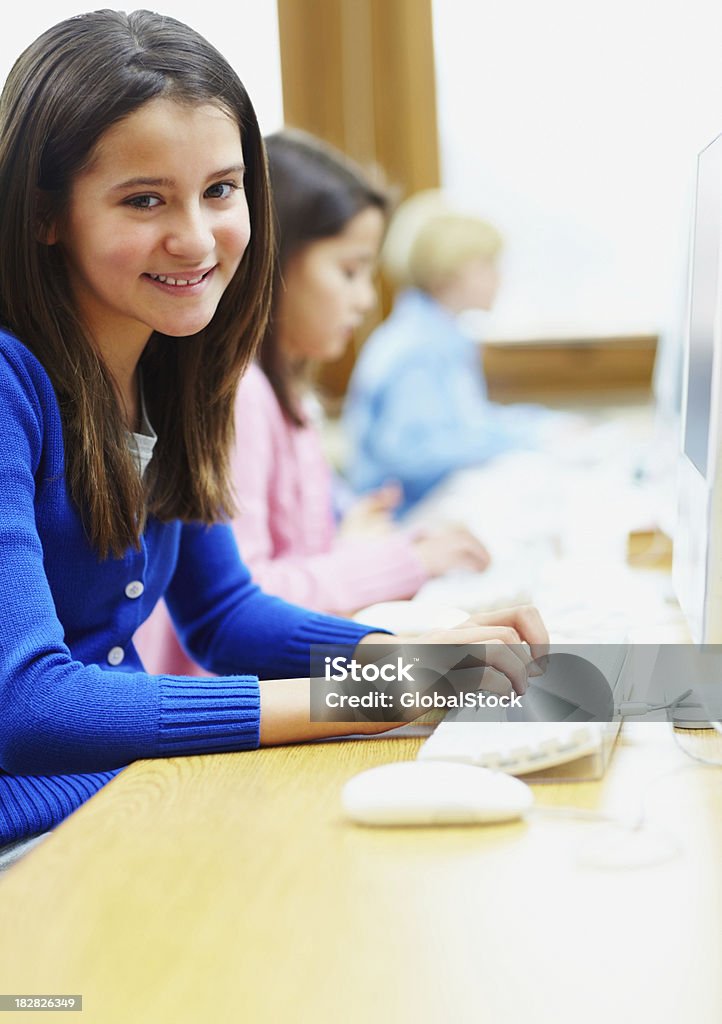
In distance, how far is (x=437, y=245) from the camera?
272cm

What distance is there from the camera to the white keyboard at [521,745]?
2.29ft

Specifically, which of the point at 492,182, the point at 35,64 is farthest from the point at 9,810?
the point at 492,182

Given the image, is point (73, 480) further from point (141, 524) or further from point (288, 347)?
point (288, 347)

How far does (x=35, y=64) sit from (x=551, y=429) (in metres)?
1.91

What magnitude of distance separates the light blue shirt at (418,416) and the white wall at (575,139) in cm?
60

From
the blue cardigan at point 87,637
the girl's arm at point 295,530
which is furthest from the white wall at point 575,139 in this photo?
the blue cardigan at point 87,637

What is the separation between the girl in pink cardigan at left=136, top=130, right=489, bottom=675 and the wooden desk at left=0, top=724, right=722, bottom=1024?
25.0 inches

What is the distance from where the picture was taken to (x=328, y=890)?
59cm

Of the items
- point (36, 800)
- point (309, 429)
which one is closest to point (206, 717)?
point (36, 800)

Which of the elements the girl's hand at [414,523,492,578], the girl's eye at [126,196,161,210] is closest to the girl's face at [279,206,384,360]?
the girl's hand at [414,523,492,578]

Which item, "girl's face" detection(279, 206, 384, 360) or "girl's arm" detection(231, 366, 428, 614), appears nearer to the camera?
"girl's arm" detection(231, 366, 428, 614)

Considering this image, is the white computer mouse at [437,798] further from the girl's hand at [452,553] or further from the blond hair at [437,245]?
the blond hair at [437,245]

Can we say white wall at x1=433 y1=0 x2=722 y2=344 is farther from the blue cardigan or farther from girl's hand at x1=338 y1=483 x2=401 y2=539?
the blue cardigan

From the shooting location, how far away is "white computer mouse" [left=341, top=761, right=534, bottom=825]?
65 centimetres
